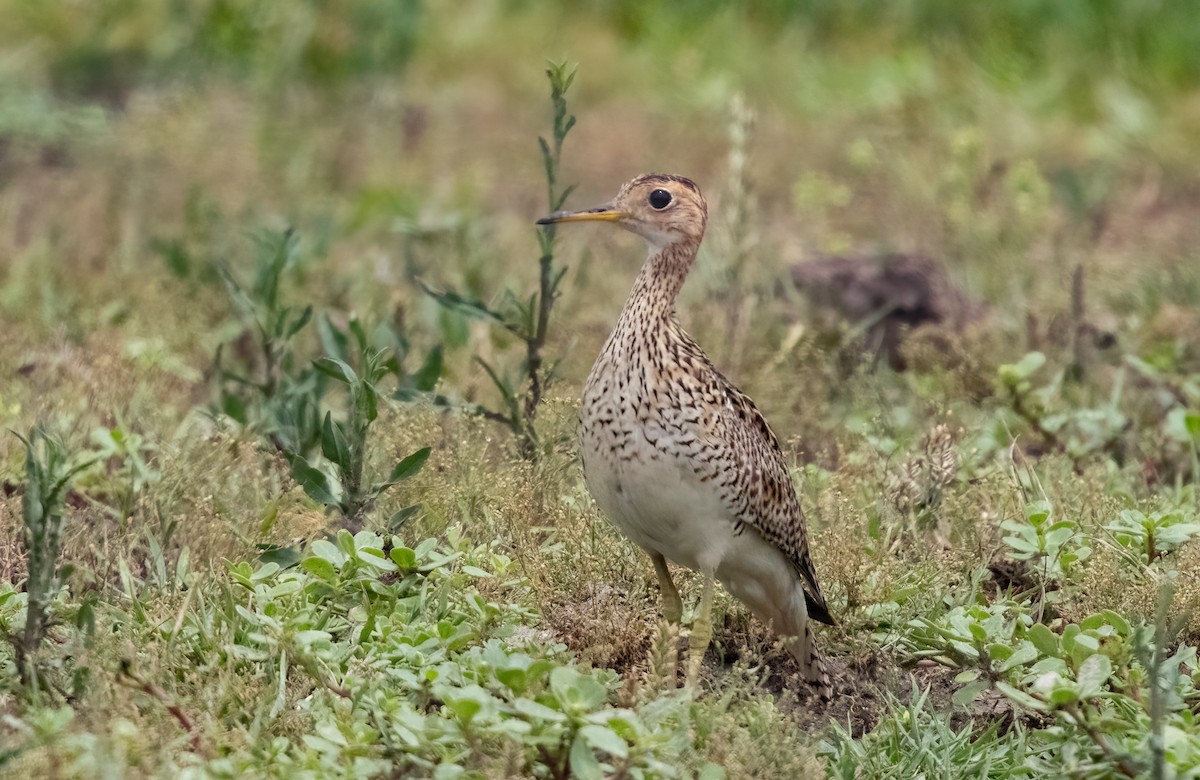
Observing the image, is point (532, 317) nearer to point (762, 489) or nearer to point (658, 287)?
point (658, 287)

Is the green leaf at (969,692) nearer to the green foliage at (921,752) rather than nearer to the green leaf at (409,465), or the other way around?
the green foliage at (921,752)

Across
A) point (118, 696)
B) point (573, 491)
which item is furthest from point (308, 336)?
point (118, 696)

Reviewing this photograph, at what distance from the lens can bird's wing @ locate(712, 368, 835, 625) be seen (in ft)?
14.7

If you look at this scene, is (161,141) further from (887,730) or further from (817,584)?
(887,730)

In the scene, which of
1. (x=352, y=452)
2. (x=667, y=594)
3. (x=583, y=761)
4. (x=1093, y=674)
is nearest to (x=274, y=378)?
(x=352, y=452)

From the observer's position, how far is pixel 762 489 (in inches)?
179

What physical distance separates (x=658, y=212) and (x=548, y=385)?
967mm

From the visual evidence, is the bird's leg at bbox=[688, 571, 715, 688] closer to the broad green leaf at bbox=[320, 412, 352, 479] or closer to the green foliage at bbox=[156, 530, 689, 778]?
the green foliage at bbox=[156, 530, 689, 778]

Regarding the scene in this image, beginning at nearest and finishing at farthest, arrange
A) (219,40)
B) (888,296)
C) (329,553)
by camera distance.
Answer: (329,553), (888,296), (219,40)

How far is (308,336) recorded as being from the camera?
Answer: 273 inches

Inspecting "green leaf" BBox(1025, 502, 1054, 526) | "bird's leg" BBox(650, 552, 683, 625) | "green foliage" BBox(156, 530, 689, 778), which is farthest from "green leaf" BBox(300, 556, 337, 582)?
"green leaf" BBox(1025, 502, 1054, 526)

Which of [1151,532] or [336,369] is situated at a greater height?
[336,369]

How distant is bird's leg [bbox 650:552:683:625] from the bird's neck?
24.0 inches

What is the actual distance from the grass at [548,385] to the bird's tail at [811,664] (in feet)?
0.19
